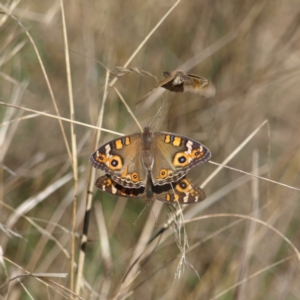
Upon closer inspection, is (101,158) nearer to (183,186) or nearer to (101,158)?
(101,158)

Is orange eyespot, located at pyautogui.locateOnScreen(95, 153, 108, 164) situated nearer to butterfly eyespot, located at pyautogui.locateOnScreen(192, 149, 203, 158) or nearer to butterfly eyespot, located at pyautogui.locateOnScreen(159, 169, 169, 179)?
butterfly eyespot, located at pyautogui.locateOnScreen(159, 169, 169, 179)

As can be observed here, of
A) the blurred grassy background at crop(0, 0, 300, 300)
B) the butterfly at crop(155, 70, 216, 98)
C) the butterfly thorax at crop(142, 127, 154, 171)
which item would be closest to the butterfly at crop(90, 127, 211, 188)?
the butterfly thorax at crop(142, 127, 154, 171)

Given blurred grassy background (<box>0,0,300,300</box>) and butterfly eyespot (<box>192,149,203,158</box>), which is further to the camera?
blurred grassy background (<box>0,0,300,300</box>)

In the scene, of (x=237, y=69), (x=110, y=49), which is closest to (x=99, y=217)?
(x=110, y=49)

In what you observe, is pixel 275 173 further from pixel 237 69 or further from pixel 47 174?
pixel 47 174

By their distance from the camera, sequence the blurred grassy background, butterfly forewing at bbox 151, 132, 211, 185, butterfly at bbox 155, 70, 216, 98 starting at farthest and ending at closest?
the blurred grassy background < butterfly forewing at bbox 151, 132, 211, 185 < butterfly at bbox 155, 70, 216, 98

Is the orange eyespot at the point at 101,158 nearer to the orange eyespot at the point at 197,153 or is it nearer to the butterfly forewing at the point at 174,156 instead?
the butterfly forewing at the point at 174,156
